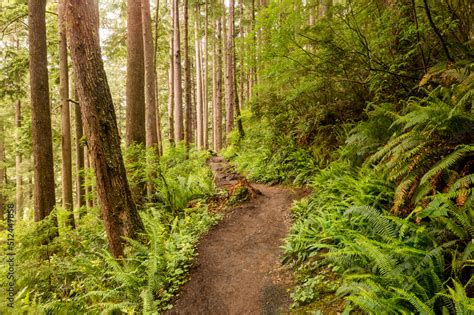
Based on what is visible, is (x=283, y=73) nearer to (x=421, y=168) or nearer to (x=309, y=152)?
(x=309, y=152)

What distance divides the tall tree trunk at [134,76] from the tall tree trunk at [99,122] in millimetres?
3250

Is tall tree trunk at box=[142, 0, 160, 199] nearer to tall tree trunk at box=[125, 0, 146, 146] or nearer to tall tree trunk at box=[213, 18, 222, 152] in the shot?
tall tree trunk at box=[125, 0, 146, 146]

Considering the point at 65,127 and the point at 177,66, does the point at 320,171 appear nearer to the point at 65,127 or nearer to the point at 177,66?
the point at 177,66

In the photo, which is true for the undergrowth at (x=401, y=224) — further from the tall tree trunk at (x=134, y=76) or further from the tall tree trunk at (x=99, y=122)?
the tall tree trunk at (x=134, y=76)

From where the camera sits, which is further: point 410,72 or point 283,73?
point 283,73

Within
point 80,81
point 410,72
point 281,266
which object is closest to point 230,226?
point 281,266

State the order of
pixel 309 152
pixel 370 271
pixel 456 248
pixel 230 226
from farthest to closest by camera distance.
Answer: pixel 309 152, pixel 230 226, pixel 370 271, pixel 456 248

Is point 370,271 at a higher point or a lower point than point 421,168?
lower

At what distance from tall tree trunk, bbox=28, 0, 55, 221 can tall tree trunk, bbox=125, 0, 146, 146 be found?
6.55 ft

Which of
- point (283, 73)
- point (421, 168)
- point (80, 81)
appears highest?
point (283, 73)

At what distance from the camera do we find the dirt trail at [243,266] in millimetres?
3651

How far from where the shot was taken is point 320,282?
134 inches

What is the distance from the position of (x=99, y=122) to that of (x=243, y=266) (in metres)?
3.21

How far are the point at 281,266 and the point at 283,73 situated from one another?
4442 mm
